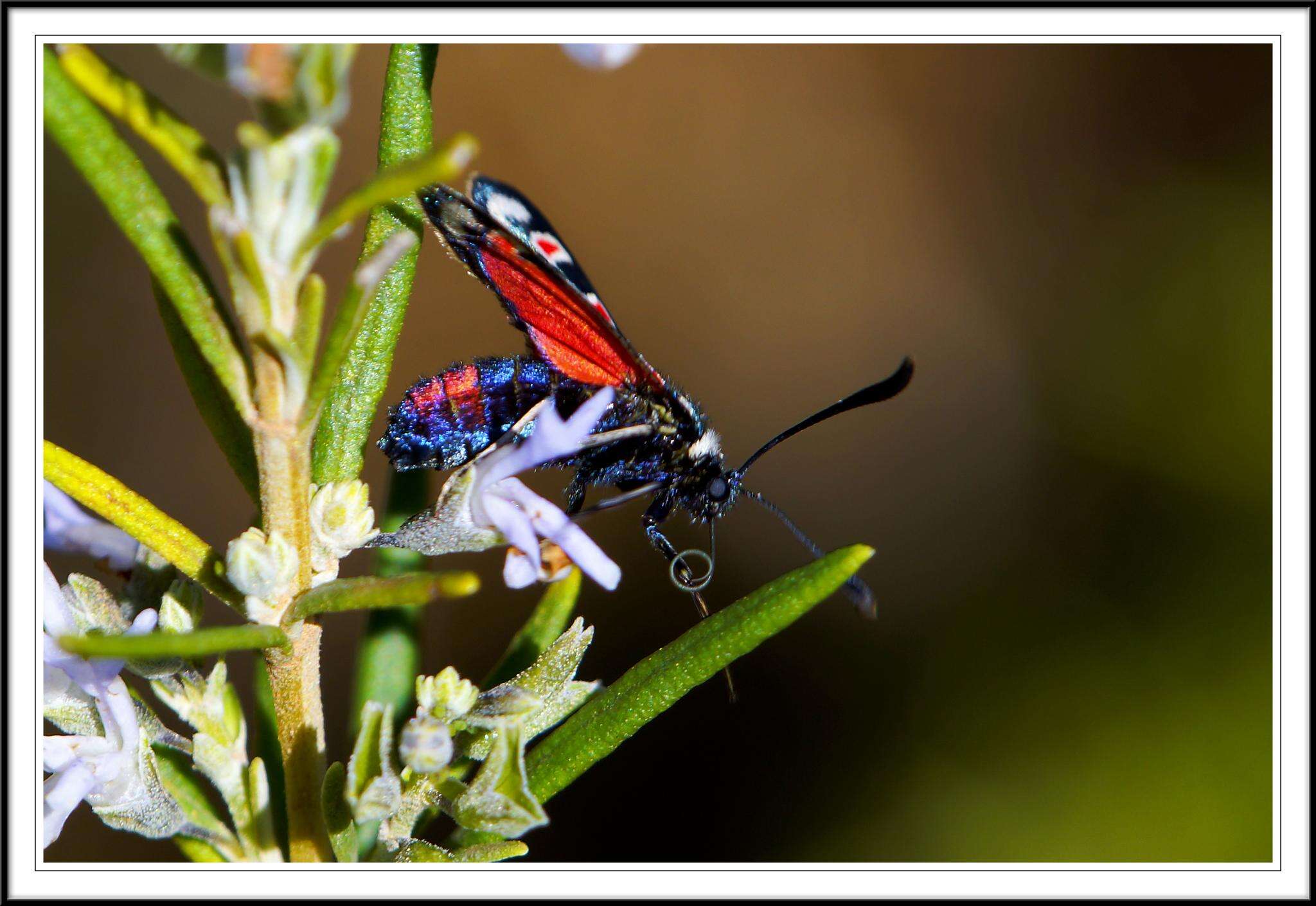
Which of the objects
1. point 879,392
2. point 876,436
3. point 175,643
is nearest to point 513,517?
point 175,643

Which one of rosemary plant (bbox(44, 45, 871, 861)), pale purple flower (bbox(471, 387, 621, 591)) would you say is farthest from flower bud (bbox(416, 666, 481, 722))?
pale purple flower (bbox(471, 387, 621, 591))

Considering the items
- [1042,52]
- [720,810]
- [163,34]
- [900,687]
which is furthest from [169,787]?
[1042,52]

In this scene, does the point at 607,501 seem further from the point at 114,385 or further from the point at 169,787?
the point at 114,385

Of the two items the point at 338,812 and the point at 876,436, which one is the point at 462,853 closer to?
the point at 338,812

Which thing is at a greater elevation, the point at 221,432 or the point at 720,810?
the point at 221,432

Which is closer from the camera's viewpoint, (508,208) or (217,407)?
(217,407)

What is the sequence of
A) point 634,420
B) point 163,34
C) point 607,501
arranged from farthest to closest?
point 634,420
point 607,501
point 163,34

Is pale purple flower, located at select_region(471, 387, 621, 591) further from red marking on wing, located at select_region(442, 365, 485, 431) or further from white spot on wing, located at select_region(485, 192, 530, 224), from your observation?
white spot on wing, located at select_region(485, 192, 530, 224)
